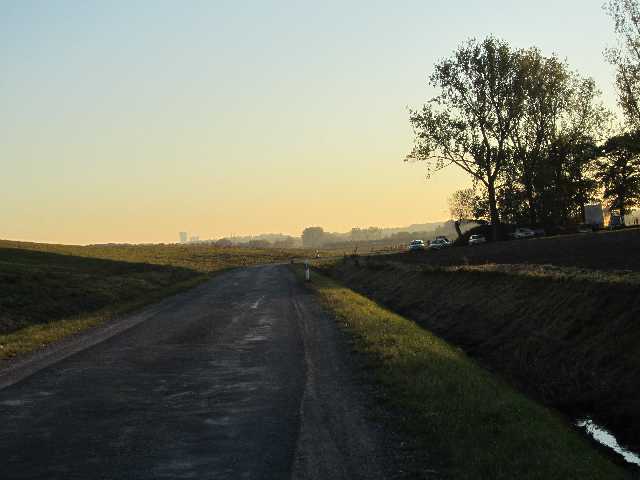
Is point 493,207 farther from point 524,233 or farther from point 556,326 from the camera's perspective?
point 556,326

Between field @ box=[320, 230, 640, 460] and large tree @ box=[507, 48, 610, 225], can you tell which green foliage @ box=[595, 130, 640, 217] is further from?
field @ box=[320, 230, 640, 460]

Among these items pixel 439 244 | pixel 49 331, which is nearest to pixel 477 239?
pixel 439 244

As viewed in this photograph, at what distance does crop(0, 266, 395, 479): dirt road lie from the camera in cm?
794

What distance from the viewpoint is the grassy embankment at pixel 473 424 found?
309 inches

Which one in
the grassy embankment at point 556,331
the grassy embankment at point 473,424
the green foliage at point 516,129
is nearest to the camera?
the grassy embankment at point 473,424

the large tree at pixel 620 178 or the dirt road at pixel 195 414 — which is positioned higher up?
the large tree at pixel 620 178

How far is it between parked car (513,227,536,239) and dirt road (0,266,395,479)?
173ft

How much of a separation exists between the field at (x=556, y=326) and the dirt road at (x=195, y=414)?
409 cm

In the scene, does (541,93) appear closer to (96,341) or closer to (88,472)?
(96,341)

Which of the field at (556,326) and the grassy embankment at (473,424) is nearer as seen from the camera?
the grassy embankment at (473,424)

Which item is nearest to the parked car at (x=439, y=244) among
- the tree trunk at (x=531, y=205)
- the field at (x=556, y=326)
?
the tree trunk at (x=531, y=205)

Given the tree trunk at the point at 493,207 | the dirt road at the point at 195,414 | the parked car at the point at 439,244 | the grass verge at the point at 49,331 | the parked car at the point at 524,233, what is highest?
the tree trunk at the point at 493,207

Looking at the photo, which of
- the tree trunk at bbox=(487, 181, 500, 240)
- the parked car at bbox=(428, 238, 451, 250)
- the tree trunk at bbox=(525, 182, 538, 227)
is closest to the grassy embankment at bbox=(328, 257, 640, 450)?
the tree trunk at bbox=(487, 181, 500, 240)

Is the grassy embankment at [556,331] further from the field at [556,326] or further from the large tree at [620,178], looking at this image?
the large tree at [620,178]
